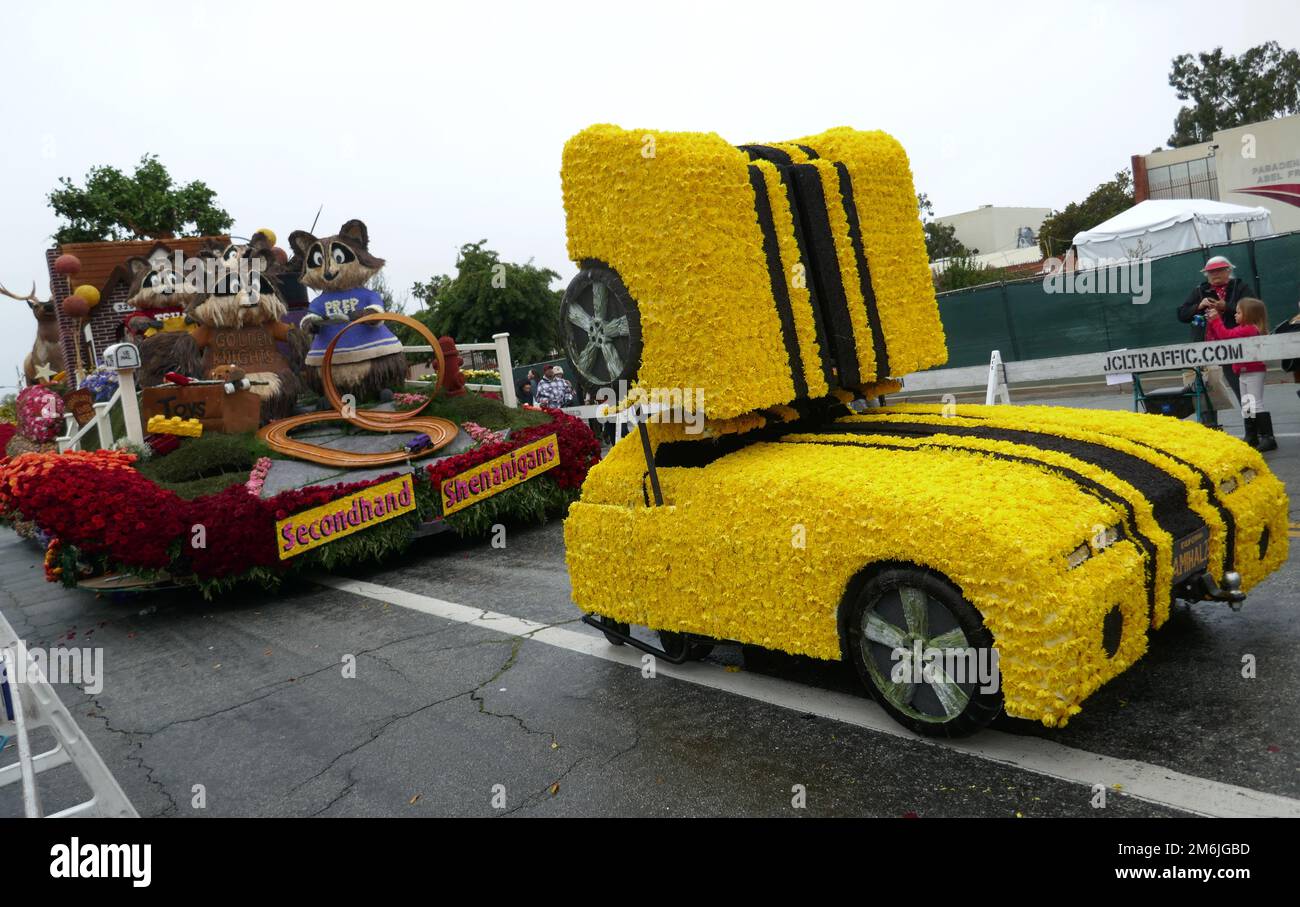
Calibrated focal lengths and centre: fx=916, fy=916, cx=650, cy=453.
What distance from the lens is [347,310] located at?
1107cm

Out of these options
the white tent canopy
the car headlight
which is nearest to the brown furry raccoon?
the car headlight

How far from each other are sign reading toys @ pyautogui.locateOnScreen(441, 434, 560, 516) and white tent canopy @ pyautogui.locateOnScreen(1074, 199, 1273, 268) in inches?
622

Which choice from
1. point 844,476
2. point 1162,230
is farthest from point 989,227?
point 844,476

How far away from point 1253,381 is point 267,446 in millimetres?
9601

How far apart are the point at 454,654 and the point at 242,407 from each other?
5469mm

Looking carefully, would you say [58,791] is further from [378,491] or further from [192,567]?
[378,491]

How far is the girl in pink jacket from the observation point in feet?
27.2

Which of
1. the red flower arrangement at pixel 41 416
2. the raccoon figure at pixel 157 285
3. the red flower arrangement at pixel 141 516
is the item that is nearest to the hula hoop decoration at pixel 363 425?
the red flower arrangement at pixel 141 516

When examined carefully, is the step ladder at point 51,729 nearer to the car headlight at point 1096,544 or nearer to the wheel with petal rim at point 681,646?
the wheel with petal rim at point 681,646

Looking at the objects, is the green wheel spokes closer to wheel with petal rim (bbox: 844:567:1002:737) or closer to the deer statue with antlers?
wheel with petal rim (bbox: 844:567:1002:737)

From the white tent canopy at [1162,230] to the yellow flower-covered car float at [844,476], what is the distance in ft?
58.4

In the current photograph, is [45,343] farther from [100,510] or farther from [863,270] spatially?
[863,270]

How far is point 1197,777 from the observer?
3232 mm
